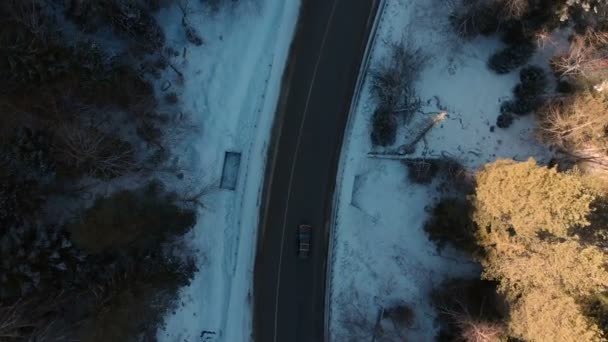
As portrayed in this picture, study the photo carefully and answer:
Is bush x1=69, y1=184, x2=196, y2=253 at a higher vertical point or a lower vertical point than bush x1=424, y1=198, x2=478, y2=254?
lower

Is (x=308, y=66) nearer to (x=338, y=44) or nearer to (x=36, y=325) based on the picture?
(x=338, y=44)

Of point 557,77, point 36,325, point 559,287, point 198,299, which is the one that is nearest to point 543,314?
point 559,287

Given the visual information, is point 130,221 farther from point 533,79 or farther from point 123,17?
point 533,79

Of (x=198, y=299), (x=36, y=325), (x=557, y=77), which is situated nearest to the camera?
(x=36, y=325)

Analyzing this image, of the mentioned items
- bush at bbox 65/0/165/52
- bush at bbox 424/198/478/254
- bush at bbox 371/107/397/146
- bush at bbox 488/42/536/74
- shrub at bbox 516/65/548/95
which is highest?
bush at bbox 488/42/536/74

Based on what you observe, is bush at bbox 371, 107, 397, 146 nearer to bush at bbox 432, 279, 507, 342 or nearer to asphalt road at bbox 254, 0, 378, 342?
asphalt road at bbox 254, 0, 378, 342

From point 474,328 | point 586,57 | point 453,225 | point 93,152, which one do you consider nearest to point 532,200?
point 453,225

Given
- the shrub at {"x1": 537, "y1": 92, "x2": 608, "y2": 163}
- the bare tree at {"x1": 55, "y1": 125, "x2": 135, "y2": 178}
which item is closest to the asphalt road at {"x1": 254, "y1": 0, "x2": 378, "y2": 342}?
the bare tree at {"x1": 55, "y1": 125, "x2": 135, "y2": 178}
